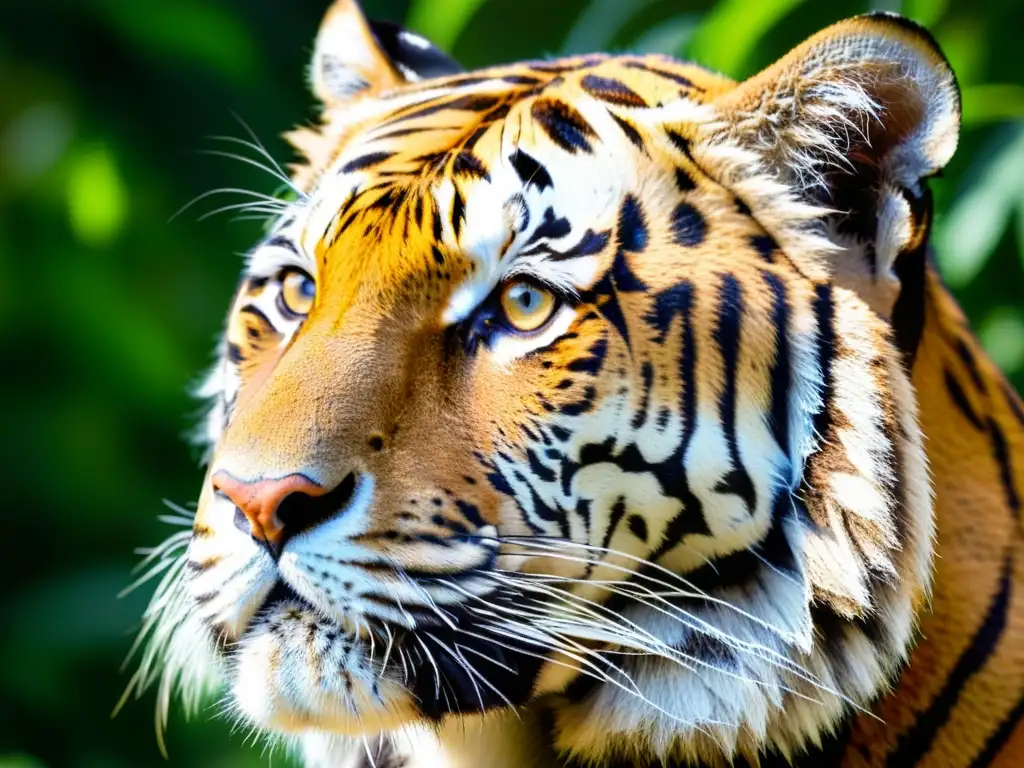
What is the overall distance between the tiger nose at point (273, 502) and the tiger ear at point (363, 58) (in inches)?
21.1

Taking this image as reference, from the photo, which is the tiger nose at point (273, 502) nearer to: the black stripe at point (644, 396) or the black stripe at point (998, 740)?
the black stripe at point (644, 396)

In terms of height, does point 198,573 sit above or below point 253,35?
below

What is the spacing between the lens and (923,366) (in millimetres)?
1063

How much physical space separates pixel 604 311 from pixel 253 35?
2629 mm

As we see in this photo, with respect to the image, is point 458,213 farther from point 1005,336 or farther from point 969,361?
point 1005,336

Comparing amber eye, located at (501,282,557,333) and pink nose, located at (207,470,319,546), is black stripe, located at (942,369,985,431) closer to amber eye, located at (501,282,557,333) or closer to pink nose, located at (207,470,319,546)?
amber eye, located at (501,282,557,333)

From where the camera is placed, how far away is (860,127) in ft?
3.23

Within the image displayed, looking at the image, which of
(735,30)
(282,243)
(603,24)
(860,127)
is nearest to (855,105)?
(860,127)

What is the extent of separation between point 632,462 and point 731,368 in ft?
0.34

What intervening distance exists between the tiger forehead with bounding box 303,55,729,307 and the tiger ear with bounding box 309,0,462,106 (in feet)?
0.47

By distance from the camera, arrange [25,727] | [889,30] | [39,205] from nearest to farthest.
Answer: [889,30]
[25,727]
[39,205]

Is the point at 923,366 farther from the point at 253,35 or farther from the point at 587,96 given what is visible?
the point at 253,35

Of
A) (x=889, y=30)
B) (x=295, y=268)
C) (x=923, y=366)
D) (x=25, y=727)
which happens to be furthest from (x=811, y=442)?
(x=25, y=727)

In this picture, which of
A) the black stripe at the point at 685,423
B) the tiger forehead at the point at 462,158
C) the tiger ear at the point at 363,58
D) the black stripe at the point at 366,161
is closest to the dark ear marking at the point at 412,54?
the tiger ear at the point at 363,58
